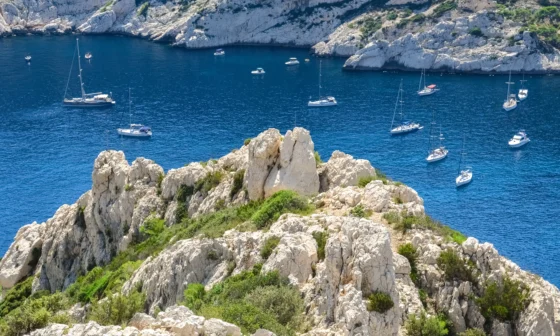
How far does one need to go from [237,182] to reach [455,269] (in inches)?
1020

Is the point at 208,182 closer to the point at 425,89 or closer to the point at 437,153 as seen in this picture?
the point at 437,153

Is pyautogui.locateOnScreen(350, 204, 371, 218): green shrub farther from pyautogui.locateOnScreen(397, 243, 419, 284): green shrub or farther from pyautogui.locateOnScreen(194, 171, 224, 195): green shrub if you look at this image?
pyautogui.locateOnScreen(194, 171, 224, 195): green shrub

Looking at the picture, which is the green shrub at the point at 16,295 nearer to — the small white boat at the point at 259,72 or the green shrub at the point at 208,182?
the green shrub at the point at 208,182

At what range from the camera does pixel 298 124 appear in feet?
475

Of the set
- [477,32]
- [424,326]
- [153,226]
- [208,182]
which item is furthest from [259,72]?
[424,326]

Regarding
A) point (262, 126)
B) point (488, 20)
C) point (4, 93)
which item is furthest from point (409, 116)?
point (4, 93)

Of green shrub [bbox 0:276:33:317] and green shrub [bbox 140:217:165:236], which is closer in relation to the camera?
green shrub [bbox 140:217:165:236]

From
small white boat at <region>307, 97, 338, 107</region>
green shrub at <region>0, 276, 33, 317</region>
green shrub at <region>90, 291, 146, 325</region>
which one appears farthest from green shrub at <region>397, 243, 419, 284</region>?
small white boat at <region>307, 97, 338, 107</region>

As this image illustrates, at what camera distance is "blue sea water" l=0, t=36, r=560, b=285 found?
353 ft

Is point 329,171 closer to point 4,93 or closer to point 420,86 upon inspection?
point 420,86

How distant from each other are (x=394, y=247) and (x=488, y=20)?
165321 mm

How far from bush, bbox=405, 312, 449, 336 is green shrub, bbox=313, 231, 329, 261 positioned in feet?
18.2

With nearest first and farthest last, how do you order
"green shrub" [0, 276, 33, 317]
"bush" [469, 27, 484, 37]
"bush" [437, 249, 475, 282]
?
1. "bush" [437, 249, 475, 282]
2. "green shrub" [0, 276, 33, 317]
3. "bush" [469, 27, 484, 37]

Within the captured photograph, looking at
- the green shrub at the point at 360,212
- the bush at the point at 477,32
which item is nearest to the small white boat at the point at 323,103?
the bush at the point at 477,32
